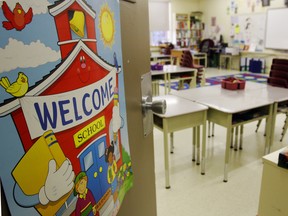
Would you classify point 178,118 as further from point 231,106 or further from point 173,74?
point 173,74

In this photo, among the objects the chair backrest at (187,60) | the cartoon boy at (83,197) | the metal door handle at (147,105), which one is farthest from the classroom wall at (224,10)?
the cartoon boy at (83,197)

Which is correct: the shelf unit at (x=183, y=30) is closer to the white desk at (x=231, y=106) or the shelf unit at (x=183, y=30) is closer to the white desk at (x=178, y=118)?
the white desk at (x=231, y=106)

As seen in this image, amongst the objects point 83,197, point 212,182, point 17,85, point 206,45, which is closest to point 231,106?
point 212,182

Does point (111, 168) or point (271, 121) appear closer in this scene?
point (111, 168)

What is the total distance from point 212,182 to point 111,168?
6.03ft

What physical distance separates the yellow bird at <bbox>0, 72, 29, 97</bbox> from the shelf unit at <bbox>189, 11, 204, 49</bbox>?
9637 millimetres

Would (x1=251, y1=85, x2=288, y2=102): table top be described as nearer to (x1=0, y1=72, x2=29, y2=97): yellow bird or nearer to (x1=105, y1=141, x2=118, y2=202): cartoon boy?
(x1=105, y1=141, x2=118, y2=202): cartoon boy

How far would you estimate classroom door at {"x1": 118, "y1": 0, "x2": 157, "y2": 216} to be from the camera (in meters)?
0.74

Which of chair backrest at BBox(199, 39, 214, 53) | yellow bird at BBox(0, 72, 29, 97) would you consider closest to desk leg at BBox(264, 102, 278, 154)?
yellow bird at BBox(0, 72, 29, 97)

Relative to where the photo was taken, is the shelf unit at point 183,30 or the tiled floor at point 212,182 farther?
the shelf unit at point 183,30

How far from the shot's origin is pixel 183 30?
9.24 m

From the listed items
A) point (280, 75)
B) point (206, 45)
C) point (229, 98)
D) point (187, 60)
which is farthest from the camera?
point (206, 45)

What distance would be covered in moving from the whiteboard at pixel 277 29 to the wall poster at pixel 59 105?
7.36 meters

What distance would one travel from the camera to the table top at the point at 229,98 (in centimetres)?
213
